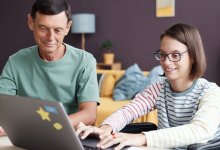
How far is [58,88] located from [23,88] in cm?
18

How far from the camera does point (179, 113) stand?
1635 mm

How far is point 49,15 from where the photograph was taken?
166 cm

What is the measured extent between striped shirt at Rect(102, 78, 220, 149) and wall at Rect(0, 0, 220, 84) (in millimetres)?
3246

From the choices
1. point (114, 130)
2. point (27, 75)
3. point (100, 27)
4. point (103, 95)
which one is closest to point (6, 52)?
point (100, 27)

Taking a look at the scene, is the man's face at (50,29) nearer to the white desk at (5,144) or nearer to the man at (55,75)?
the man at (55,75)

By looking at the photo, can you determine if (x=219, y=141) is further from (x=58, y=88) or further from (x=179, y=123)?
(x=58, y=88)

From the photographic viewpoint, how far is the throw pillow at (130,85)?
13.5 feet

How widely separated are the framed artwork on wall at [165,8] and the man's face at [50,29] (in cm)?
352

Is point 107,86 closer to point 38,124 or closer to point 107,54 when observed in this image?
point 107,54

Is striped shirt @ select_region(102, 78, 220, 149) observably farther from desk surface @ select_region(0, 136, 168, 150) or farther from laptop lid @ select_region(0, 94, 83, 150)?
laptop lid @ select_region(0, 94, 83, 150)

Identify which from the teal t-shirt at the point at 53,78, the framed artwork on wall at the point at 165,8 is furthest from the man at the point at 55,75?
the framed artwork on wall at the point at 165,8

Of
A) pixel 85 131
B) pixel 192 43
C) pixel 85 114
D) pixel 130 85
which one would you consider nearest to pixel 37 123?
pixel 85 131

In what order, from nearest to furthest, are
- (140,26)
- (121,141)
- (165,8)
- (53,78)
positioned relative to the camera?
(121,141) < (53,78) < (165,8) < (140,26)

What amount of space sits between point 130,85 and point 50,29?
2.55 m
